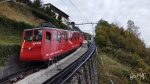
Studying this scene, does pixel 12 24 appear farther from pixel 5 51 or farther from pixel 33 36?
pixel 33 36

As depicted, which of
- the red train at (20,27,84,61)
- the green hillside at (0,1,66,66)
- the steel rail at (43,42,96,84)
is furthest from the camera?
the green hillside at (0,1,66,66)

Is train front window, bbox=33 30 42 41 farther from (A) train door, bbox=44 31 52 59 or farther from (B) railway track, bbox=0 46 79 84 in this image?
(B) railway track, bbox=0 46 79 84

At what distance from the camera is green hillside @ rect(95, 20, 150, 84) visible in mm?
31703

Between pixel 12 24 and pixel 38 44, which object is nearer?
pixel 38 44

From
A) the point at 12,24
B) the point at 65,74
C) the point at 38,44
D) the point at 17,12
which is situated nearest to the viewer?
the point at 65,74

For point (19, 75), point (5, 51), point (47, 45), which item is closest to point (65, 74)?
point (19, 75)

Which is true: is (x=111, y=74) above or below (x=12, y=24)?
below

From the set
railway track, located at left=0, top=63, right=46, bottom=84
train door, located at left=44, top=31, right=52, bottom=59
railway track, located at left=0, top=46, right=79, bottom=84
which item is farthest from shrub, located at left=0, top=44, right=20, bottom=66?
train door, located at left=44, top=31, right=52, bottom=59

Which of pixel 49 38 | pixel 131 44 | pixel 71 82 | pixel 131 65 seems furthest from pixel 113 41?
pixel 71 82

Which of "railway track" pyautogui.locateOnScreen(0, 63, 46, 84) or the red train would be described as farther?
the red train

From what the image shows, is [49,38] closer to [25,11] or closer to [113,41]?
[25,11]

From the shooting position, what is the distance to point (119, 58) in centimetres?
4534

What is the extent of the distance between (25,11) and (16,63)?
60.0 ft

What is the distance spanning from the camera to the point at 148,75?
41.9 meters
